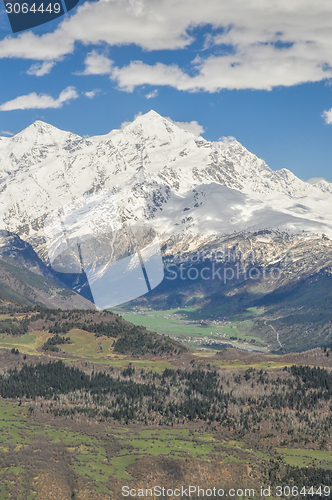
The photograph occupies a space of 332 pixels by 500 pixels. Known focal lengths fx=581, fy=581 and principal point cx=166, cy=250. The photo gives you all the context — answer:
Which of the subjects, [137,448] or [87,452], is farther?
[137,448]

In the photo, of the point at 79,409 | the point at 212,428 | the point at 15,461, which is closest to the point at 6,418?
the point at 79,409

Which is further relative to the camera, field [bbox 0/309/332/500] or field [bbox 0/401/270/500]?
field [bbox 0/309/332/500]

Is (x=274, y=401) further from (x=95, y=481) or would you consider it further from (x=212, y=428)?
(x=95, y=481)

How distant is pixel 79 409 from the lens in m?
186

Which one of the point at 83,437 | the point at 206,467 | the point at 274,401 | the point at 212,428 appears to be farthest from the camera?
the point at 274,401

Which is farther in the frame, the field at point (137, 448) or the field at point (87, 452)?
the field at point (137, 448)

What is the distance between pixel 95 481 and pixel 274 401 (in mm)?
79735

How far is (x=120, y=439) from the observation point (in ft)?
544

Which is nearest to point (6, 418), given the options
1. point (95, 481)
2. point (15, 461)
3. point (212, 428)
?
point (15, 461)

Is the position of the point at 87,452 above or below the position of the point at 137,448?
above

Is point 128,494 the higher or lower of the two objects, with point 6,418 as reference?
lower

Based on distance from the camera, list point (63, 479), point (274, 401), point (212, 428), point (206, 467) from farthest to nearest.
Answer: point (274, 401), point (212, 428), point (206, 467), point (63, 479)

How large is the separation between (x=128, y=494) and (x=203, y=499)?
712 inches

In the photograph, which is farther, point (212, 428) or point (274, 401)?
point (274, 401)
